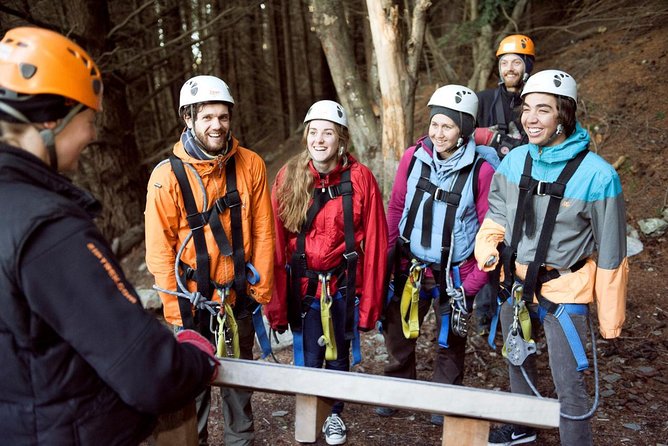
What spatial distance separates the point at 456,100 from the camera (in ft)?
12.8

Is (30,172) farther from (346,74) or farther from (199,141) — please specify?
(346,74)

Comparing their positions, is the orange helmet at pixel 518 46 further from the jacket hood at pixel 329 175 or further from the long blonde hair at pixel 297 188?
the jacket hood at pixel 329 175

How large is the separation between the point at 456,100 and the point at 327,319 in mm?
1960

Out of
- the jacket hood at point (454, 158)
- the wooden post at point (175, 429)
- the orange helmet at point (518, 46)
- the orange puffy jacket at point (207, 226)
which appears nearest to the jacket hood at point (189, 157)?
the orange puffy jacket at point (207, 226)

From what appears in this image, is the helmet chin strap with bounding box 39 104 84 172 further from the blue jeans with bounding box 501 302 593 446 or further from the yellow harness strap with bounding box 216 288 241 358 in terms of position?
the blue jeans with bounding box 501 302 593 446

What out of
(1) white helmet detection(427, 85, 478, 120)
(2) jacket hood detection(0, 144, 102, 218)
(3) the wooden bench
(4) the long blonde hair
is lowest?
(3) the wooden bench

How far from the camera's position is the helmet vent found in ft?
5.42

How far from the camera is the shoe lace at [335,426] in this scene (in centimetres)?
421

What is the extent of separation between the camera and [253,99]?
21734 millimetres

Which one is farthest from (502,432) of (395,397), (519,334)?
(395,397)

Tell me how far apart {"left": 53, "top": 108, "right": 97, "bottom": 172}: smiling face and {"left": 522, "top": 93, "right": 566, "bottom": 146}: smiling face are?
2604 mm

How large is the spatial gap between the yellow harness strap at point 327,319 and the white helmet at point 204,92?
59.9 inches

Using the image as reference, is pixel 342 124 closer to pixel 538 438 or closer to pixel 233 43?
pixel 538 438

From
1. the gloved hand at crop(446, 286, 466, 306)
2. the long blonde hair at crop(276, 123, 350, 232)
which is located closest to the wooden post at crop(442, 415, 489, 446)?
the gloved hand at crop(446, 286, 466, 306)
